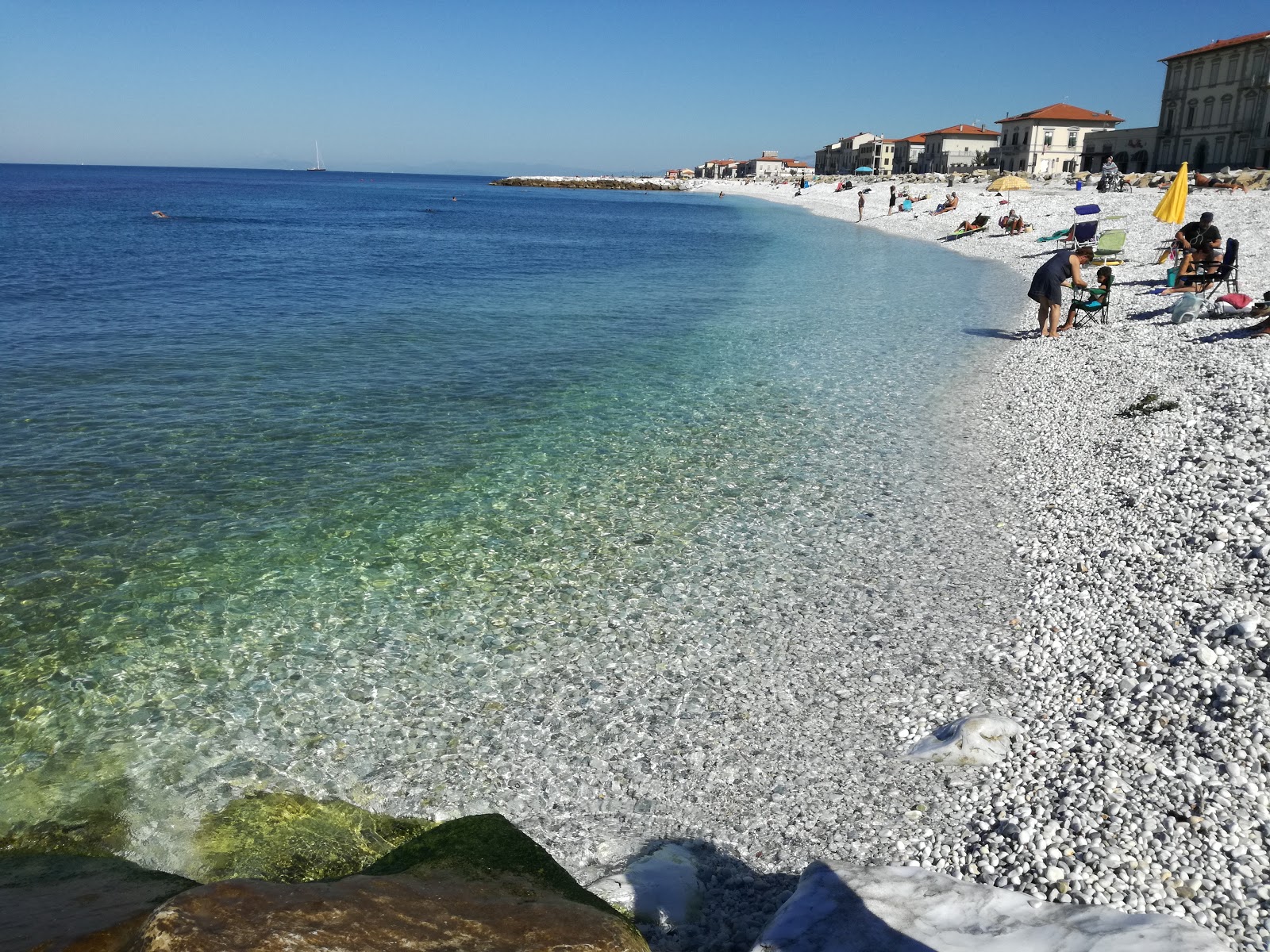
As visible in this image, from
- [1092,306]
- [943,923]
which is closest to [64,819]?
[943,923]

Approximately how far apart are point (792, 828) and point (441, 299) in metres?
23.5

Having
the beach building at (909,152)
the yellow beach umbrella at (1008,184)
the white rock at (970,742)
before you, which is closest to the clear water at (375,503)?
the white rock at (970,742)

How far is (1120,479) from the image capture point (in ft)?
32.4

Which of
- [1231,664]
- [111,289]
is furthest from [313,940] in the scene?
[111,289]

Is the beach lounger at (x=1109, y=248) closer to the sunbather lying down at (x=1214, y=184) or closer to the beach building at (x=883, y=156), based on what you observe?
the sunbather lying down at (x=1214, y=184)

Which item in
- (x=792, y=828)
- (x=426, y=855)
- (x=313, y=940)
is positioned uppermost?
(x=313, y=940)

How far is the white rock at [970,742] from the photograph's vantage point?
17.5ft

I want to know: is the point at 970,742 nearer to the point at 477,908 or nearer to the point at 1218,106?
the point at 477,908

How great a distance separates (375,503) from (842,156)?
177232 mm

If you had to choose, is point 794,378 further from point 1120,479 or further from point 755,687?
point 755,687

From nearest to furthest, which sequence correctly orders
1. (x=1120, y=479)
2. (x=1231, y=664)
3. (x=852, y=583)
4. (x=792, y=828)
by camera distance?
(x=792, y=828) < (x=1231, y=664) < (x=852, y=583) < (x=1120, y=479)

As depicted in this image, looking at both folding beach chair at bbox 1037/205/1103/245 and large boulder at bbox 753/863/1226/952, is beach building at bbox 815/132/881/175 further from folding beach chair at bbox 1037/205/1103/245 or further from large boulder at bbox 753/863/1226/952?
large boulder at bbox 753/863/1226/952

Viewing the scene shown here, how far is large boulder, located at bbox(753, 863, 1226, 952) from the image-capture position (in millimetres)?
3613

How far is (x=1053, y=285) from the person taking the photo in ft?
57.3
